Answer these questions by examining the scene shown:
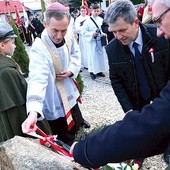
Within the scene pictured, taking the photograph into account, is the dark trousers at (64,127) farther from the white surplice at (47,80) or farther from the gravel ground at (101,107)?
the gravel ground at (101,107)

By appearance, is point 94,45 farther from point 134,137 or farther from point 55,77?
point 134,137

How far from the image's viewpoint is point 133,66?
8.46 feet

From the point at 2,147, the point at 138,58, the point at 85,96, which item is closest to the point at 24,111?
the point at 2,147

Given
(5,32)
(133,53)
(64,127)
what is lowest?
(64,127)

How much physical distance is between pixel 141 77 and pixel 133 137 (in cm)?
147

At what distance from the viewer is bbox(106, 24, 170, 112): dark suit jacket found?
8.25ft

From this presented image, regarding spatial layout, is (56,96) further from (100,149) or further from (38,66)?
(100,149)

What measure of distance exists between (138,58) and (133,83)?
0.25 meters

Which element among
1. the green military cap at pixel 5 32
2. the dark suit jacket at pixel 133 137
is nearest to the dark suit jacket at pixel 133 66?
the green military cap at pixel 5 32

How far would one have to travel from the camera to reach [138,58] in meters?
2.55

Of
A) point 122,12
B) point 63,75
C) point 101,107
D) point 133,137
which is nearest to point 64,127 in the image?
point 63,75

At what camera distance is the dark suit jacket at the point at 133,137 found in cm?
116

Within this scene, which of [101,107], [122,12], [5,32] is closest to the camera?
[122,12]

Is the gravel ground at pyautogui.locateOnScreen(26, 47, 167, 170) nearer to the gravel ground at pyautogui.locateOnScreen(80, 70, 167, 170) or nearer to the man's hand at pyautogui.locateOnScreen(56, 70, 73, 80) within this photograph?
the gravel ground at pyautogui.locateOnScreen(80, 70, 167, 170)
